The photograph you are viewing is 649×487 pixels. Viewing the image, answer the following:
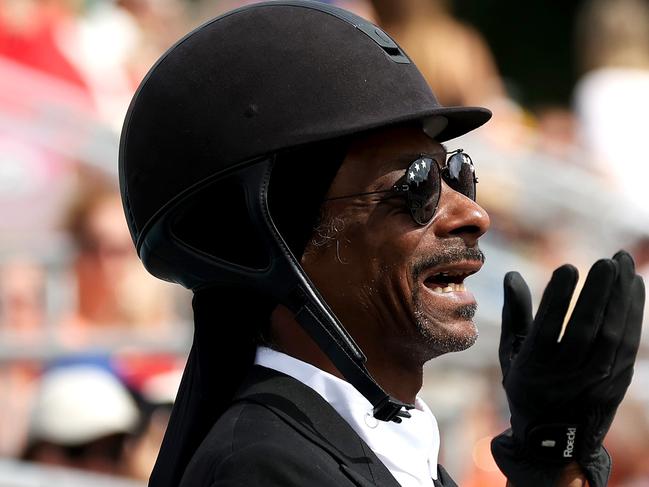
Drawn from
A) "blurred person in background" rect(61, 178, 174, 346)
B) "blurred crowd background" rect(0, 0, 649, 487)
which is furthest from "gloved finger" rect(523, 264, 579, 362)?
"blurred person in background" rect(61, 178, 174, 346)

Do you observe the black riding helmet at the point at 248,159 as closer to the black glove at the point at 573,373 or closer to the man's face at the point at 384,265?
the man's face at the point at 384,265

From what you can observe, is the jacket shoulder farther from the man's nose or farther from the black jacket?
the man's nose

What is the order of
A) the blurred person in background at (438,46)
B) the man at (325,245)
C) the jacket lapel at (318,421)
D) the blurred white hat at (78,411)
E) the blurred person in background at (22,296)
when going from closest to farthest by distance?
the jacket lapel at (318,421) < the man at (325,245) < the blurred white hat at (78,411) < the blurred person in background at (22,296) < the blurred person in background at (438,46)

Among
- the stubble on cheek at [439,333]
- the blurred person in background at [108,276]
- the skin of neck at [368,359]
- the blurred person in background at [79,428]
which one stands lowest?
the blurred person in background at [79,428]

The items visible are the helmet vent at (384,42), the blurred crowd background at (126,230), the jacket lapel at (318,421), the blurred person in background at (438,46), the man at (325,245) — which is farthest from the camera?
the blurred person in background at (438,46)

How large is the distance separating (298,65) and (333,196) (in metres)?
0.23

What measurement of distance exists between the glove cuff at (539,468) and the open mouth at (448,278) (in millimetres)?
346

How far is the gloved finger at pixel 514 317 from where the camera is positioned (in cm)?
255

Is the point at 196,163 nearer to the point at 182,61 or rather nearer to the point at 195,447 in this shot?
the point at 182,61

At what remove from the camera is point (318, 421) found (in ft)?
7.14

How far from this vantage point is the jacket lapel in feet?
7.00

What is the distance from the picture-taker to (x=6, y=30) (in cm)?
580

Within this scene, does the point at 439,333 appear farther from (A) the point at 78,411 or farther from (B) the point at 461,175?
(A) the point at 78,411

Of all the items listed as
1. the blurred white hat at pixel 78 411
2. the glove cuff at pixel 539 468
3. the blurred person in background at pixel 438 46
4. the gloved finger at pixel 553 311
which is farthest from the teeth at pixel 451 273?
the blurred person in background at pixel 438 46
